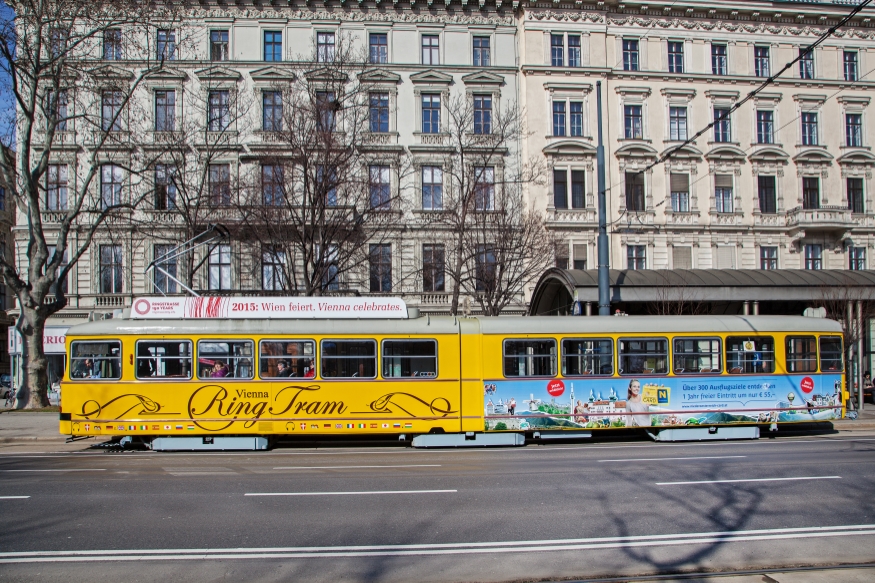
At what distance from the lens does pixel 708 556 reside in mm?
6883

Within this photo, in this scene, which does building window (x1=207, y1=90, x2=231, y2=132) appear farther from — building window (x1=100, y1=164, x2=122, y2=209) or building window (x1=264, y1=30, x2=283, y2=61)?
building window (x1=100, y1=164, x2=122, y2=209)

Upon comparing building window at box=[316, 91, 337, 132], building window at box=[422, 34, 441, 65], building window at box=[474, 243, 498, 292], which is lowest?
building window at box=[474, 243, 498, 292]

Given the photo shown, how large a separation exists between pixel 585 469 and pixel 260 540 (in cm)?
656

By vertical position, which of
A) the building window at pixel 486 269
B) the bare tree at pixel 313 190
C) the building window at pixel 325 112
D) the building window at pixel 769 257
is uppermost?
the building window at pixel 325 112

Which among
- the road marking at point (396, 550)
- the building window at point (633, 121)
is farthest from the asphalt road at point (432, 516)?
the building window at point (633, 121)

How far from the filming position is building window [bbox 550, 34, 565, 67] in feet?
117

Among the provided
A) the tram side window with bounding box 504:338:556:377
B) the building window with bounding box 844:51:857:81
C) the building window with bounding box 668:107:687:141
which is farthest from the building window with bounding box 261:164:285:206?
the building window with bounding box 844:51:857:81

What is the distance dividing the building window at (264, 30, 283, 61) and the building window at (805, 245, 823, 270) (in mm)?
30259

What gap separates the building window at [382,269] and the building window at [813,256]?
2265 cm

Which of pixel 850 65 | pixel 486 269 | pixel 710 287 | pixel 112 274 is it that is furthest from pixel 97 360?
pixel 850 65

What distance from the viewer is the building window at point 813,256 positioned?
36109mm

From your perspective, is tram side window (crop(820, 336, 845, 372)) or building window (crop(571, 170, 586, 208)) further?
building window (crop(571, 170, 586, 208))

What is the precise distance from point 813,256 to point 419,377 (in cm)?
2999

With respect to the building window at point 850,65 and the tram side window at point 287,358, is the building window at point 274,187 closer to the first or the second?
the tram side window at point 287,358
